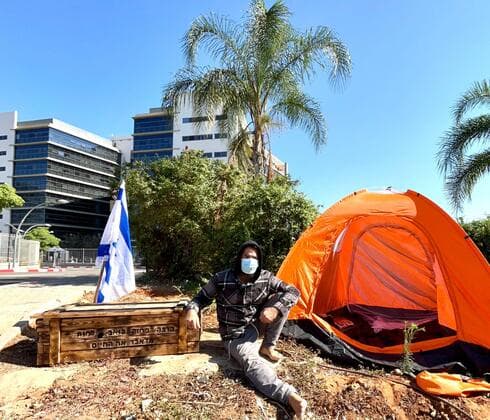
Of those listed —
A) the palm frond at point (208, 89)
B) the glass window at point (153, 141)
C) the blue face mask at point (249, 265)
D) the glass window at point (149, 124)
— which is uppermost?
the glass window at point (149, 124)

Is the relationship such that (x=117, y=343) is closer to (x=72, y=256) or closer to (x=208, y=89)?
(x=208, y=89)

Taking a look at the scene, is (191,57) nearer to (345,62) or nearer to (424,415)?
(345,62)

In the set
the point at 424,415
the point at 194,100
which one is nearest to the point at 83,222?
the point at 194,100

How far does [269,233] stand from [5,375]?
555cm

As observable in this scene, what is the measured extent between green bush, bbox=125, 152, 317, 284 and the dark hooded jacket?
13.8 feet

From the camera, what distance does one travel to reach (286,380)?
154 inches

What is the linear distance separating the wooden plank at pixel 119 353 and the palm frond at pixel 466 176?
10.9m

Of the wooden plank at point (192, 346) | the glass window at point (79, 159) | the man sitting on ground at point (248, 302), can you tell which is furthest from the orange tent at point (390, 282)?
the glass window at point (79, 159)

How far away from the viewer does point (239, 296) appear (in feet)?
13.9

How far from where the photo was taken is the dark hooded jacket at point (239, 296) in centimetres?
421

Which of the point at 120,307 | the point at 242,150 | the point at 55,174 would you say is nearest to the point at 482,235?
the point at 242,150

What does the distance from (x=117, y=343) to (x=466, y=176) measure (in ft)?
37.8

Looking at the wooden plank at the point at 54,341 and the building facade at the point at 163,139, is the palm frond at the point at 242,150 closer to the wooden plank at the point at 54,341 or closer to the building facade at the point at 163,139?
the wooden plank at the point at 54,341

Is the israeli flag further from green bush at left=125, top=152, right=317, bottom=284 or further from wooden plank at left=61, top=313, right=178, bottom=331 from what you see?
green bush at left=125, top=152, right=317, bottom=284
